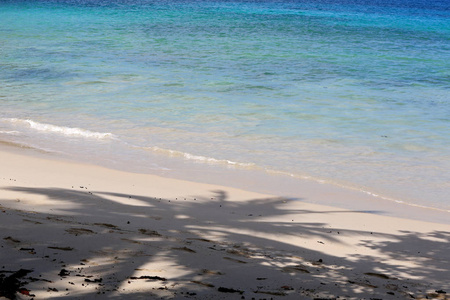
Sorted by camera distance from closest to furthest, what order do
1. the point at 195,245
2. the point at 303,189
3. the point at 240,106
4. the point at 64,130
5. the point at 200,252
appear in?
the point at 200,252
the point at 195,245
the point at 303,189
the point at 64,130
the point at 240,106

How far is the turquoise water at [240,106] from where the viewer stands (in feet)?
33.0

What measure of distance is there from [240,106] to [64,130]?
4468 mm

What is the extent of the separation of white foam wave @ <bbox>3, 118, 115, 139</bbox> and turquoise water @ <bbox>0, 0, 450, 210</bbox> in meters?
0.02

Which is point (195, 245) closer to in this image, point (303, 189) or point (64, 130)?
point (303, 189)

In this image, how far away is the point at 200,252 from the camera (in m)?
5.27

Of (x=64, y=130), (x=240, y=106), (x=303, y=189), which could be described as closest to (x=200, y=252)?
(x=303, y=189)

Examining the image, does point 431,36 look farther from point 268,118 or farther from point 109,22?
point 268,118

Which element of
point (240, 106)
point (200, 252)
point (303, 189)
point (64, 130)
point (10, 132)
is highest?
point (240, 106)

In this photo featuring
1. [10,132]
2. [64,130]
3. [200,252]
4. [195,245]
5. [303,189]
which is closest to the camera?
[200,252]

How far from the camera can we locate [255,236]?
6266 mm

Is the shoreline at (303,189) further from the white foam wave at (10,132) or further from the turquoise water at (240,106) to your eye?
the white foam wave at (10,132)

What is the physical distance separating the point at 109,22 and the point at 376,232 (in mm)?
32971

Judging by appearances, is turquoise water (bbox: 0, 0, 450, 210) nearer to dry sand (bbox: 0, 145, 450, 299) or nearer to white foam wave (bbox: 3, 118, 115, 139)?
white foam wave (bbox: 3, 118, 115, 139)

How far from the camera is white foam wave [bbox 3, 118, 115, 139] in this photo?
11.8 m
